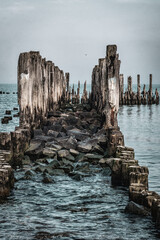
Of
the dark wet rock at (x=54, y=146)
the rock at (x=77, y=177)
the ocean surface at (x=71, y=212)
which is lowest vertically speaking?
the ocean surface at (x=71, y=212)

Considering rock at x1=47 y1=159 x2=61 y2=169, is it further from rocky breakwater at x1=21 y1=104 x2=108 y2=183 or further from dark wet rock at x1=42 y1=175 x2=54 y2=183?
dark wet rock at x1=42 y1=175 x2=54 y2=183

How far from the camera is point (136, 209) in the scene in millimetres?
6266

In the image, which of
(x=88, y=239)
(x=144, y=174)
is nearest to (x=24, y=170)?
(x=144, y=174)

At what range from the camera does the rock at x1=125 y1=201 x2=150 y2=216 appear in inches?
245

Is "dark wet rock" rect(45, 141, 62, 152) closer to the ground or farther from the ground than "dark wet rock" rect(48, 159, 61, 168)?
farther from the ground

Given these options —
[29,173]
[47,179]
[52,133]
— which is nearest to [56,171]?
[29,173]

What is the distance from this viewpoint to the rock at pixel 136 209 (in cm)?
622

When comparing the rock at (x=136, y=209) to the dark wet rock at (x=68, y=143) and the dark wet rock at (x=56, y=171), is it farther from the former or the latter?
the dark wet rock at (x=68, y=143)

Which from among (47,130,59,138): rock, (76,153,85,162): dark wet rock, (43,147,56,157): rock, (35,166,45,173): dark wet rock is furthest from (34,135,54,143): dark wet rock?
(35,166,45,173): dark wet rock

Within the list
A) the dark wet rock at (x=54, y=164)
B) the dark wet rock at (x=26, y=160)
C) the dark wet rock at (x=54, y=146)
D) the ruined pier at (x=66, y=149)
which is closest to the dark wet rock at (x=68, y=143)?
the ruined pier at (x=66, y=149)

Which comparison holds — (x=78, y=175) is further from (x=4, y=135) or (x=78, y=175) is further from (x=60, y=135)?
(x=60, y=135)

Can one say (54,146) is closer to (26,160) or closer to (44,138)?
(44,138)

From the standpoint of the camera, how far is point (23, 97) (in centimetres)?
1193

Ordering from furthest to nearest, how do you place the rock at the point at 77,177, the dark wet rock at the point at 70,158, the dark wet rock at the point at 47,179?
the dark wet rock at the point at 70,158 → the rock at the point at 77,177 → the dark wet rock at the point at 47,179
